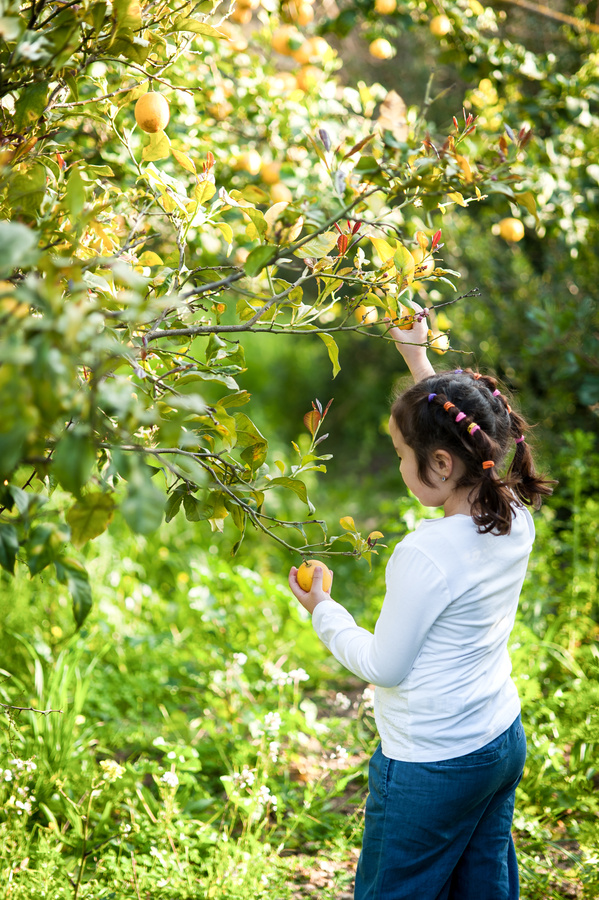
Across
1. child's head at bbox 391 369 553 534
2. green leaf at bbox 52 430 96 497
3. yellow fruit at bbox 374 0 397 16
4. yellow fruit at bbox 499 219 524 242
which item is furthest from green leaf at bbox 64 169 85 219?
yellow fruit at bbox 374 0 397 16

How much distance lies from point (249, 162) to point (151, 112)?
107cm

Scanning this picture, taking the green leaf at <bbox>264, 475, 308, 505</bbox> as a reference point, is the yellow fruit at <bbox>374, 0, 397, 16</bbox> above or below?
above

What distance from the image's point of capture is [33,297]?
0.61 m

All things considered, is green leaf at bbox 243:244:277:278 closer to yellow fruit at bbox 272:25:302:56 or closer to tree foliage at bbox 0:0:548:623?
tree foliage at bbox 0:0:548:623

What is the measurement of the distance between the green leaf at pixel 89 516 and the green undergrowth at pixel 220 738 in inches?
19.1

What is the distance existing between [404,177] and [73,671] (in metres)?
1.76

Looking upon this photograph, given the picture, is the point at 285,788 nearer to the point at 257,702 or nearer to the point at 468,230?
the point at 257,702

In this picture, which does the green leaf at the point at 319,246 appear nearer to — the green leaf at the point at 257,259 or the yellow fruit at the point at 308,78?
the green leaf at the point at 257,259

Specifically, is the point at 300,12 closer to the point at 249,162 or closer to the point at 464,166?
the point at 249,162

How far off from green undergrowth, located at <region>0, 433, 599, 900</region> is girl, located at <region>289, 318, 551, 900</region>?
1.35 ft

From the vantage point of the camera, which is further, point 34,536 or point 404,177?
point 404,177

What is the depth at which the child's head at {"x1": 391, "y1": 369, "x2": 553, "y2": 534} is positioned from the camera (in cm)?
116

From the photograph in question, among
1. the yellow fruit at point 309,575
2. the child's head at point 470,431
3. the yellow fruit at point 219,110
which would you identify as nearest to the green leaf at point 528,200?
the child's head at point 470,431

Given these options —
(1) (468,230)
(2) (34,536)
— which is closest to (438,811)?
(2) (34,536)
